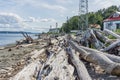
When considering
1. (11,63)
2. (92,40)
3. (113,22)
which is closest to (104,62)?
(11,63)

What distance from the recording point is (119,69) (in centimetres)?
742

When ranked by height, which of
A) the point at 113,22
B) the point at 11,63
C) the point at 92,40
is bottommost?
the point at 11,63

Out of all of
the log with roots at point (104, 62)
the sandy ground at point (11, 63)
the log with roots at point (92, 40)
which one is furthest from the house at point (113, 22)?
the log with roots at point (104, 62)

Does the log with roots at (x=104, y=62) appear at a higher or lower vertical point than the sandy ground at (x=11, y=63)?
higher

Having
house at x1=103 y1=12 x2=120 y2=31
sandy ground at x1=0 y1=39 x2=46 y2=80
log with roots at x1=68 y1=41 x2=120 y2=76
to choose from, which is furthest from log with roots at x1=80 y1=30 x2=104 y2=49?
house at x1=103 y1=12 x2=120 y2=31

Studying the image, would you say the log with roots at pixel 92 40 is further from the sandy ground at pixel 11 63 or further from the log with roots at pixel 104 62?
the log with roots at pixel 104 62

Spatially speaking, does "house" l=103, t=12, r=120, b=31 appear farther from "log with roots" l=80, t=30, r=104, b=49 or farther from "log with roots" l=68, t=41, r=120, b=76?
"log with roots" l=68, t=41, r=120, b=76

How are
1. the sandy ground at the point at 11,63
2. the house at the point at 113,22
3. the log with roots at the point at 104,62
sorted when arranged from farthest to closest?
the house at the point at 113,22, the sandy ground at the point at 11,63, the log with roots at the point at 104,62

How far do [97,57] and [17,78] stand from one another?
2621 millimetres

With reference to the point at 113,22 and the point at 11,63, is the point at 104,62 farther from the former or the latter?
the point at 113,22

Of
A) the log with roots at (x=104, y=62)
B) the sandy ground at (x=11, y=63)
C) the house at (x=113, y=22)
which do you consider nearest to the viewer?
the log with roots at (x=104, y=62)

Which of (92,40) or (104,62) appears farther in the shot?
(92,40)

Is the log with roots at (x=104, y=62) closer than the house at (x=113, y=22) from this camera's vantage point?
Yes

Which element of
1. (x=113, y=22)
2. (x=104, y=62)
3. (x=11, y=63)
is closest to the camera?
(x=104, y=62)
